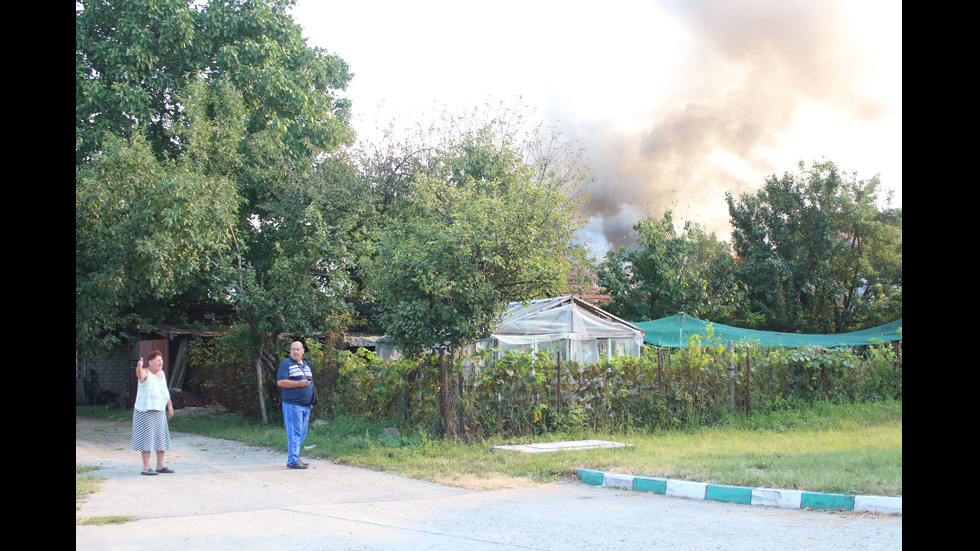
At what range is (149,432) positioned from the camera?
9.53 meters

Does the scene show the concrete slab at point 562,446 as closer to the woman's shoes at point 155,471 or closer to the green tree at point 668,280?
the woman's shoes at point 155,471

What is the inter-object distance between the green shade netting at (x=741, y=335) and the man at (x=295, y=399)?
1096 cm

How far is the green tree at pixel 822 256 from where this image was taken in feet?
74.4

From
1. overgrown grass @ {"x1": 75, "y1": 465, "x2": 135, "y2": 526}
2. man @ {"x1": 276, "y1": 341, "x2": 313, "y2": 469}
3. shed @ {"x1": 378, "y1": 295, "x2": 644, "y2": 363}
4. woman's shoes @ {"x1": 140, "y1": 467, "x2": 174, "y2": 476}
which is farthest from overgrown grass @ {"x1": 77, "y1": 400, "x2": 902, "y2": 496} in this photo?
shed @ {"x1": 378, "y1": 295, "x2": 644, "y2": 363}

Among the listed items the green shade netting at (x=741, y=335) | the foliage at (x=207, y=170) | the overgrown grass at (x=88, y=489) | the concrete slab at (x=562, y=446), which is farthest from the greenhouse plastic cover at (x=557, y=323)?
the overgrown grass at (x=88, y=489)

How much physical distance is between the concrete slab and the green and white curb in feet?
6.51

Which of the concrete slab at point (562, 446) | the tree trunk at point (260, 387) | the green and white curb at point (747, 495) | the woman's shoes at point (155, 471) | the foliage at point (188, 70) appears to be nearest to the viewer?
the green and white curb at point (747, 495)

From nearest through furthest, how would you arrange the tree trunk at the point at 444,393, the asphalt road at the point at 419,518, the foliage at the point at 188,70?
the asphalt road at the point at 419,518 < the tree trunk at the point at 444,393 < the foliage at the point at 188,70

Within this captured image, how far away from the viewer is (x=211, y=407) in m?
19.0

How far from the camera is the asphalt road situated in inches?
225

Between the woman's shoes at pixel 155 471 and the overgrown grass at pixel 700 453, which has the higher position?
the overgrown grass at pixel 700 453

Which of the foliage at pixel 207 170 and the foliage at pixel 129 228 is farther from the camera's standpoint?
the foliage at pixel 207 170

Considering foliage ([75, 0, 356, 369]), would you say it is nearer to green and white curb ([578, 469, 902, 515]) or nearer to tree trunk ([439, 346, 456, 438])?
tree trunk ([439, 346, 456, 438])

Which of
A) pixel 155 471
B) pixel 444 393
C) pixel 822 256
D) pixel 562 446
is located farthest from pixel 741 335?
pixel 155 471
